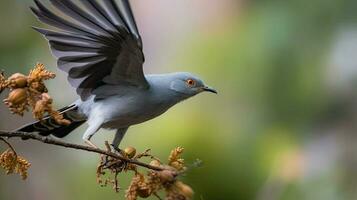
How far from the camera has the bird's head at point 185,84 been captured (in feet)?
9.92

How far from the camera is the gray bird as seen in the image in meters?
2.40

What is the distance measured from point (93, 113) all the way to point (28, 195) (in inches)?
85.7

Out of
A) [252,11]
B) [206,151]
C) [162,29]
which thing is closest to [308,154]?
[206,151]

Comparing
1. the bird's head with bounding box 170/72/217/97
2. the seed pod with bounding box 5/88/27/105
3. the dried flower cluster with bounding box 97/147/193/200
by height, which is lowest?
the dried flower cluster with bounding box 97/147/193/200

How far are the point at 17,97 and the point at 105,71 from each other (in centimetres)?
107

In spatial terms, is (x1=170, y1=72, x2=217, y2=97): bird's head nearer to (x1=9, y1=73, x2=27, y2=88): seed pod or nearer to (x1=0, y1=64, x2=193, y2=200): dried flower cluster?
(x1=0, y1=64, x2=193, y2=200): dried flower cluster

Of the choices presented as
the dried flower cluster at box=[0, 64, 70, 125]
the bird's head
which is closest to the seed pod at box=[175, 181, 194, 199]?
the dried flower cluster at box=[0, 64, 70, 125]

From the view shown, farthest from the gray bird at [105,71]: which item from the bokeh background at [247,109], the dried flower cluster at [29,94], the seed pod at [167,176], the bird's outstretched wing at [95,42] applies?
the bokeh background at [247,109]

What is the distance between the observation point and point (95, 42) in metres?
2.64

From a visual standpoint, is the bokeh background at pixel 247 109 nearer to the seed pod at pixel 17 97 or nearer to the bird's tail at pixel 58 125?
the bird's tail at pixel 58 125

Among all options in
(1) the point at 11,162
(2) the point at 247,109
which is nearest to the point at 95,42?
(1) the point at 11,162

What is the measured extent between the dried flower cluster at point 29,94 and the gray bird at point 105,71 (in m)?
0.47

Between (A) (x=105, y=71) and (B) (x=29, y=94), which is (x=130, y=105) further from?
(B) (x=29, y=94)

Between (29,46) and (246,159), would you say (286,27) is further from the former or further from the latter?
(29,46)
